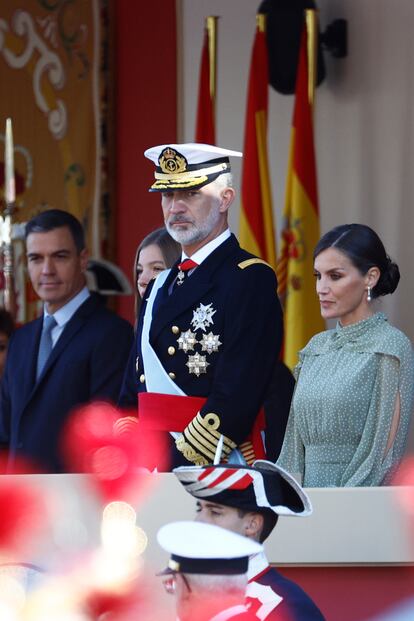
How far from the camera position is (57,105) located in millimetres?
6273

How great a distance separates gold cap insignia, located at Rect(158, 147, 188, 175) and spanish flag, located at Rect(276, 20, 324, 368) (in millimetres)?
1849

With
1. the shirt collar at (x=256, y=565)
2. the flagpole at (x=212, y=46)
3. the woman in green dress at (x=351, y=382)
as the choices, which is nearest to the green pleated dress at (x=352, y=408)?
the woman in green dress at (x=351, y=382)

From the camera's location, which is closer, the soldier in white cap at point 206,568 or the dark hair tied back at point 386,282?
the soldier in white cap at point 206,568

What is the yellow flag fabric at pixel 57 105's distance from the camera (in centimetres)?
616

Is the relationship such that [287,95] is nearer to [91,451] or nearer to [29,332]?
[29,332]

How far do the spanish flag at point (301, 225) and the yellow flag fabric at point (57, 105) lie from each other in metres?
1.39

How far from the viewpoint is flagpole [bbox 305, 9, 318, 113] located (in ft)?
16.2

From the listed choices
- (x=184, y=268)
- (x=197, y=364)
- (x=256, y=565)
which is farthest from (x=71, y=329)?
(x=256, y=565)

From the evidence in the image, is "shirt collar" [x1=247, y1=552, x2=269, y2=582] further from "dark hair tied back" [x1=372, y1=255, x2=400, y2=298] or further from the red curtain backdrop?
the red curtain backdrop

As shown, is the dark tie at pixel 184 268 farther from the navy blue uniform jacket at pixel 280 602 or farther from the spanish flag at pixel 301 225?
the spanish flag at pixel 301 225

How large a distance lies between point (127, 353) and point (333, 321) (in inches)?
76.6

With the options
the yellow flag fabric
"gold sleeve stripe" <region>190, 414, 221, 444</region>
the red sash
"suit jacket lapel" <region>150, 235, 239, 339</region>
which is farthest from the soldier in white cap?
the yellow flag fabric

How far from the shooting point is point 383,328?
129 inches

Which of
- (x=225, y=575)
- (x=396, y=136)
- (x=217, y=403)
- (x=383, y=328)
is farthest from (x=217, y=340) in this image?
(x=396, y=136)
